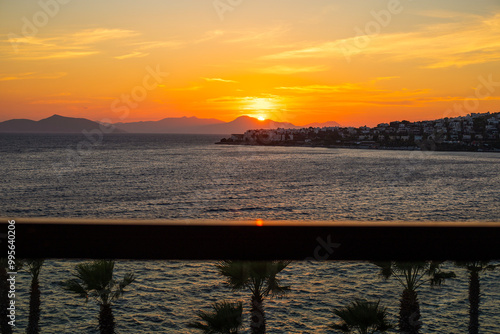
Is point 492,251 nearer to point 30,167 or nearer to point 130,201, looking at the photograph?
point 130,201

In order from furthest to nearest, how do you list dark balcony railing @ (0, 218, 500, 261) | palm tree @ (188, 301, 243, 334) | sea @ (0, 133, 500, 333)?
sea @ (0, 133, 500, 333) → palm tree @ (188, 301, 243, 334) → dark balcony railing @ (0, 218, 500, 261)

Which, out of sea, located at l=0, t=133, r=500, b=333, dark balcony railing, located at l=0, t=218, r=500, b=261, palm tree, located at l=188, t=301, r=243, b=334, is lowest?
sea, located at l=0, t=133, r=500, b=333

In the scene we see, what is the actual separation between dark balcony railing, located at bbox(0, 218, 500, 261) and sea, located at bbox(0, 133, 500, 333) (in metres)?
0.09

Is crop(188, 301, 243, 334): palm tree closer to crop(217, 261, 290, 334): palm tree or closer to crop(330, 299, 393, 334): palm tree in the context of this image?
crop(217, 261, 290, 334): palm tree

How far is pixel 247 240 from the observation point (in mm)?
1691

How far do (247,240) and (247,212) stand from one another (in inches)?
2012

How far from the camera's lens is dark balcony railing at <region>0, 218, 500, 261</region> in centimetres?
169

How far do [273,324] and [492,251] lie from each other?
2458 centimetres

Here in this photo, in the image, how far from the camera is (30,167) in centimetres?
9400

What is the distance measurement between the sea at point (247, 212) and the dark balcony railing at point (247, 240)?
89mm

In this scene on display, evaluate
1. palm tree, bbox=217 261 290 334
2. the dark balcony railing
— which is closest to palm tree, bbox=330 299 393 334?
palm tree, bbox=217 261 290 334

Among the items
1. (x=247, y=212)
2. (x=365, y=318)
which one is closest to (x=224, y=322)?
(x=365, y=318)

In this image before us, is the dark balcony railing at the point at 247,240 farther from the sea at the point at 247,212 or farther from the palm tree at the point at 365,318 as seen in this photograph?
the palm tree at the point at 365,318

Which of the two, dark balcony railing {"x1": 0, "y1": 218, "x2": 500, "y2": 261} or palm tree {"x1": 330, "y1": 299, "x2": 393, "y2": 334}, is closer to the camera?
dark balcony railing {"x1": 0, "y1": 218, "x2": 500, "y2": 261}
